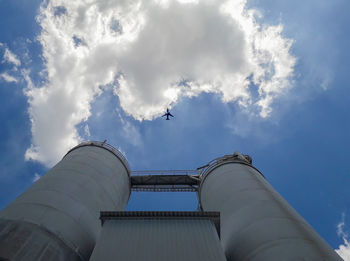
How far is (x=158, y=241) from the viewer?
9883mm

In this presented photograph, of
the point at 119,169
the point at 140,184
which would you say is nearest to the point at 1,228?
the point at 119,169

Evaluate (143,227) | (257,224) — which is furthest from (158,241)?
(257,224)

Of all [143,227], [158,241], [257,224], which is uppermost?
[257,224]

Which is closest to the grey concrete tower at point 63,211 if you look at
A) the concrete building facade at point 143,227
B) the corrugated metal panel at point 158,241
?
the concrete building facade at point 143,227

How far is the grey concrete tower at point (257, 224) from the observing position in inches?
364

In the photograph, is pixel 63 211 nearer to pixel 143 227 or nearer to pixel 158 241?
pixel 143 227

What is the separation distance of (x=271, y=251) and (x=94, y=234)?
8509 mm

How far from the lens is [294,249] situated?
907 centimetres

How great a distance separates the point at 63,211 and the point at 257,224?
30.1 feet

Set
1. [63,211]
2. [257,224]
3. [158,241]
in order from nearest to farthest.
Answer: [158,241], [257,224], [63,211]

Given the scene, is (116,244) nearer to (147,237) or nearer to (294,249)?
(147,237)

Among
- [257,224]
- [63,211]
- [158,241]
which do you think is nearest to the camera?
[158,241]

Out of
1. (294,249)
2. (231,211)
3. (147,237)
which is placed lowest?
(294,249)

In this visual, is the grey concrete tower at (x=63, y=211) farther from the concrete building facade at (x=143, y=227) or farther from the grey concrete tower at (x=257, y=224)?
the grey concrete tower at (x=257, y=224)
